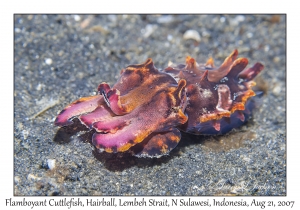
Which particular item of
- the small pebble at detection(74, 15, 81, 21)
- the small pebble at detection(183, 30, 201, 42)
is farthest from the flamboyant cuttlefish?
the small pebble at detection(74, 15, 81, 21)

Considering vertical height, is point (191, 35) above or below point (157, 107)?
above

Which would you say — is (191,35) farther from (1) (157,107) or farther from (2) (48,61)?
(1) (157,107)

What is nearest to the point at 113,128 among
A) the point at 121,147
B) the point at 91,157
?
the point at 121,147

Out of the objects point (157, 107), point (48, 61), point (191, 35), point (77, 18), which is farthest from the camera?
point (191, 35)

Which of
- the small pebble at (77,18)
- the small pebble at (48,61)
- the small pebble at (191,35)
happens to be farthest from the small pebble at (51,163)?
the small pebble at (191,35)

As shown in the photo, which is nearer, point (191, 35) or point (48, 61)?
point (48, 61)

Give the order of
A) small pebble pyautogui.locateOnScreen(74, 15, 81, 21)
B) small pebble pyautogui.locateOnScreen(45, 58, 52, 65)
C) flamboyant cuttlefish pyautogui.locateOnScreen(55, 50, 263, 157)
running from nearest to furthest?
flamboyant cuttlefish pyautogui.locateOnScreen(55, 50, 263, 157)
small pebble pyautogui.locateOnScreen(45, 58, 52, 65)
small pebble pyautogui.locateOnScreen(74, 15, 81, 21)

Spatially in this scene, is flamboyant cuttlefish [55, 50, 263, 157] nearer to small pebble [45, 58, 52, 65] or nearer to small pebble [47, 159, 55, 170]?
small pebble [47, 159, 55, 170]

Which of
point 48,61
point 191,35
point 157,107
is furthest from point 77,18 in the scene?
point 157,107

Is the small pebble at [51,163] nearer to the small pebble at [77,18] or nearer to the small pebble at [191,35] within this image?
the small pebble at [77,18]

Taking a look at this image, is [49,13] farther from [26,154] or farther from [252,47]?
[252,47]
